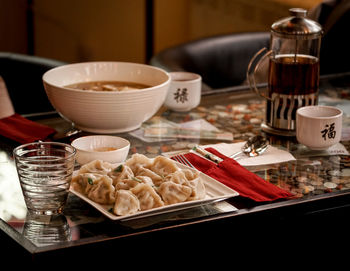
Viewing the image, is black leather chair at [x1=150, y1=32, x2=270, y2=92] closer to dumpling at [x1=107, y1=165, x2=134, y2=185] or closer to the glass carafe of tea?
the glass carafe of tea

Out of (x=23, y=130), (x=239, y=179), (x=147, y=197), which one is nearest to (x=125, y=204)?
(x=147, y=197)

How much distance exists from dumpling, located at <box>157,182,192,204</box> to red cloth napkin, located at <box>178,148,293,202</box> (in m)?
0.14

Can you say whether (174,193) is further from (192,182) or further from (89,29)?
(89,29)

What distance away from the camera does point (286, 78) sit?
1615 mm

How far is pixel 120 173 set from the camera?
1.21 metres

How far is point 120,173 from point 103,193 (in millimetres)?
80

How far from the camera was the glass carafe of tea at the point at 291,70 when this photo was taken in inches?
63.2

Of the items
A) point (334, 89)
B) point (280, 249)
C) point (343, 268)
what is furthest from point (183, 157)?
point (334, 89)

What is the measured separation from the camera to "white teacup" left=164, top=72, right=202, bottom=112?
5.83 ft

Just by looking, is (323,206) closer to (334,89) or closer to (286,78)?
(286,78)

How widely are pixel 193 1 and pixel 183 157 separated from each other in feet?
11.5

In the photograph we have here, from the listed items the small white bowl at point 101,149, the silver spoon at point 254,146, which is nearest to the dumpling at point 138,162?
the small white bowl at point 101,149

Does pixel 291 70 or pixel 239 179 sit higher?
pixel 291 70

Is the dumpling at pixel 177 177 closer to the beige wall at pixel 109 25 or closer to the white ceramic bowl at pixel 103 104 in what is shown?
the white ceramic bowl at pixel 103 104
